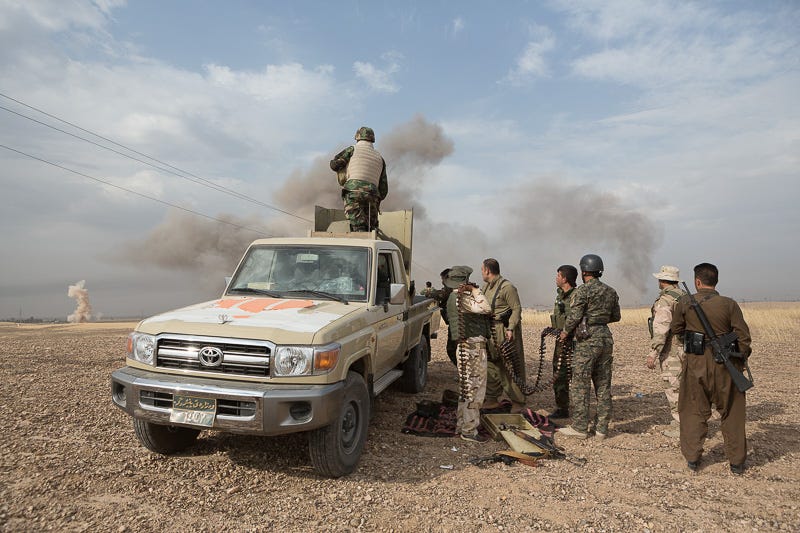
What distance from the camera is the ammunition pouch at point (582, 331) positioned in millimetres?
5184

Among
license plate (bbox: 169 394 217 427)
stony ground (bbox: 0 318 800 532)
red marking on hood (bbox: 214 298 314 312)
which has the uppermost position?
red marking on hood (bbox: 214 298 314 312)

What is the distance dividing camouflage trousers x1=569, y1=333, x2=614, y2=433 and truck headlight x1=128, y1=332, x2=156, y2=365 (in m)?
4.12

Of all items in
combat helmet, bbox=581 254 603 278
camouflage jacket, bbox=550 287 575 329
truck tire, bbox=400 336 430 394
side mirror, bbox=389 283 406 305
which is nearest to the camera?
side mirror, bbox=389 283 406 305

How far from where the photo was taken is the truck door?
15.5ft

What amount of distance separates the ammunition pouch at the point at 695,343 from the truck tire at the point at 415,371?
10.8 ft

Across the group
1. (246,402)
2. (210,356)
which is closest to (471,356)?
(246,402)

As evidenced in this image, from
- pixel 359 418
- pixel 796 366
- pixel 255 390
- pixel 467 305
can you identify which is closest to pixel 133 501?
pixel 255 390

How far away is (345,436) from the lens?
3.91 m

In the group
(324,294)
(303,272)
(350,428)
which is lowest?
(350,428)

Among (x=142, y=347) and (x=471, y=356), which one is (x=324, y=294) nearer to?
(x=142, y=347)

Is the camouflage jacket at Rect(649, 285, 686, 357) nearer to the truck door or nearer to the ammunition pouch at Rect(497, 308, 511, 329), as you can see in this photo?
the ammunition pouch at Rect(497, 308, 511, 329)

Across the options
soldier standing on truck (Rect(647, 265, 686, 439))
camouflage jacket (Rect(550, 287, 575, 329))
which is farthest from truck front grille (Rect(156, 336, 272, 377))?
camouflage jacket (Rect(550, 287, 575, 329))

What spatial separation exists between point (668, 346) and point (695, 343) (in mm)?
946

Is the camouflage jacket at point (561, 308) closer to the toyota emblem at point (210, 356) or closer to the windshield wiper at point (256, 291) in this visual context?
the windshield wiper at point (256, 291)
